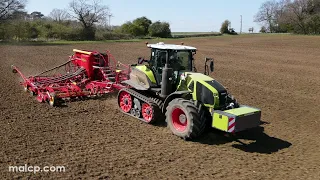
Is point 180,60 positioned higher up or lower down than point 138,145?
higher up

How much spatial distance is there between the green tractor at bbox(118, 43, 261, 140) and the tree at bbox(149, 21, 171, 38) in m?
55.0

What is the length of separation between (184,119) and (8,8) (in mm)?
47746

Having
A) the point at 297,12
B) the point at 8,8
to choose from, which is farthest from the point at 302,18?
the point at 8,8

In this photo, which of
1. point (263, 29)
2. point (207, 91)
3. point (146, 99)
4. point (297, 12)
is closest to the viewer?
point (207, 91)

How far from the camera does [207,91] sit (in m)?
7.96

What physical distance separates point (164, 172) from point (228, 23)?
274 feet

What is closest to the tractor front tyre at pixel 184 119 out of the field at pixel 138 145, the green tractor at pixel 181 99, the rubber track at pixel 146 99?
the green tractor at pixel 181 99

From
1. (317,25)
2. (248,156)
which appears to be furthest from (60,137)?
(317,25)

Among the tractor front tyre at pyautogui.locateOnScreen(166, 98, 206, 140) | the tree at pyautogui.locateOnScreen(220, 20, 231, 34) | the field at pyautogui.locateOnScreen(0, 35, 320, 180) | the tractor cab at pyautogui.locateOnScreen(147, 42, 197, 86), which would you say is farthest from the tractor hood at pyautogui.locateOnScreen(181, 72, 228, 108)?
the tree at pyautogui.locateOnScreen(220, 20, 231, 34)

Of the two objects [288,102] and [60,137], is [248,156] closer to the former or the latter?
[60,137]

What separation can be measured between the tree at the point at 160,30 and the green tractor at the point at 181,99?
180 feet

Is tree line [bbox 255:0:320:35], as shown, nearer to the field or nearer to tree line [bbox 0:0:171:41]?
tree line [bbox 0:0:171:41]

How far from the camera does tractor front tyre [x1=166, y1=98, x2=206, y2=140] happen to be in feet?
25.3

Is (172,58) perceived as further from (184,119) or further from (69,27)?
(69,27)
